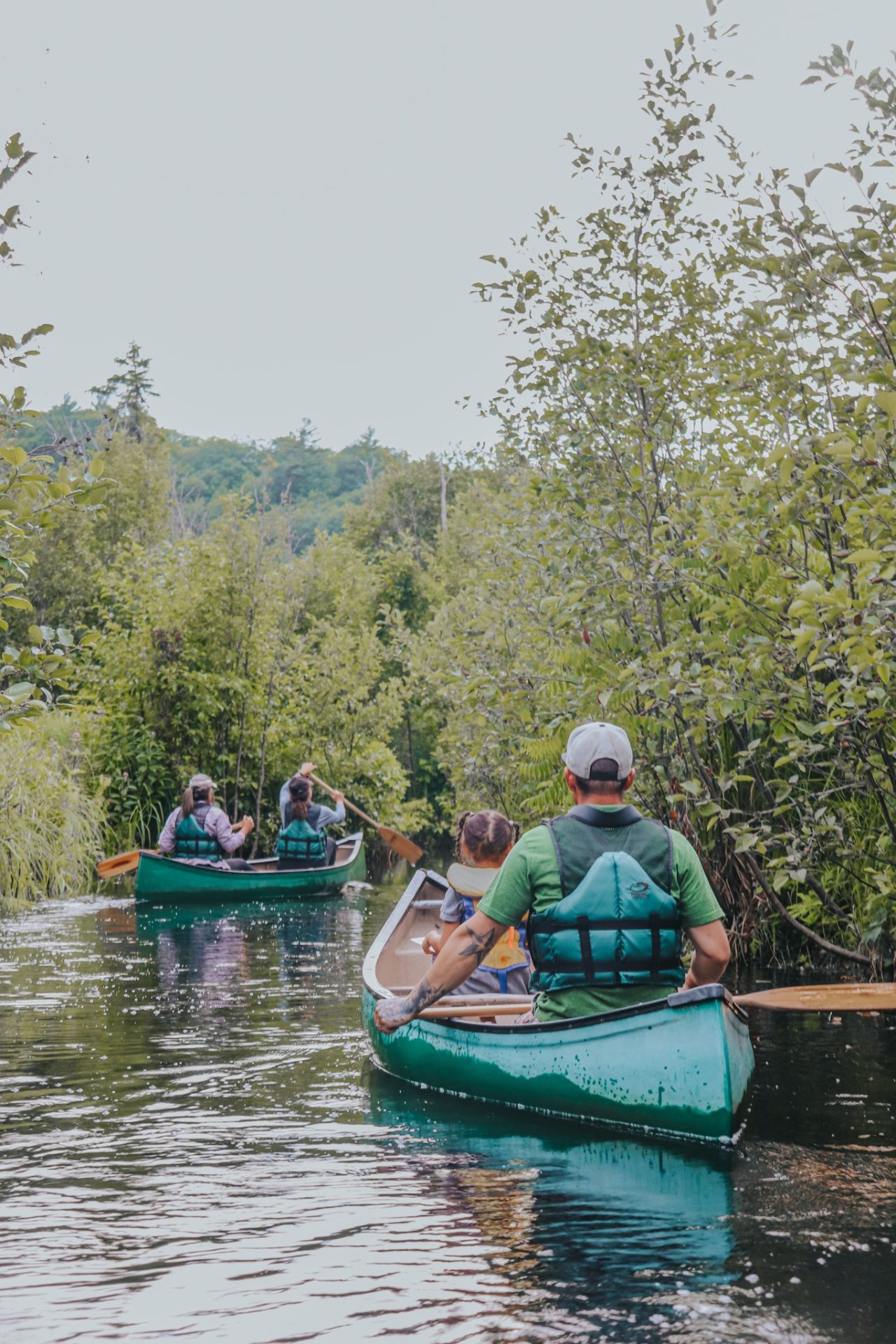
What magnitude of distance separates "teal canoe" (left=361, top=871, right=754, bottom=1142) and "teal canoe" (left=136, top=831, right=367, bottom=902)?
1003 centimetres

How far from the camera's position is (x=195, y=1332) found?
3.61 meters

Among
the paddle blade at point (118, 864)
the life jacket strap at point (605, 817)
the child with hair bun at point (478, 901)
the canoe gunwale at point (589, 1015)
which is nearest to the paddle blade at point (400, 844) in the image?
the paddle blade at point (118, 864)

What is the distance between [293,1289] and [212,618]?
2037 centimetres

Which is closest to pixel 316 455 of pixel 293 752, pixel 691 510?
pixel 293 752

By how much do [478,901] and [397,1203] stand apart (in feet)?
6.92

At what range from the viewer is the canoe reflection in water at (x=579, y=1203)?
3968 millimetres

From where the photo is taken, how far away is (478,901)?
6781 millimetres

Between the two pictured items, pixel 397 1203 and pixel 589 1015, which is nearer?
pixel 397 1203

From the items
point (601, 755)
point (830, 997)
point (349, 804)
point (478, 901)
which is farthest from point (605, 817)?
point (349, 804)

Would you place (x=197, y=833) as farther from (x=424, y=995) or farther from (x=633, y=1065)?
(x=633, y=1065)

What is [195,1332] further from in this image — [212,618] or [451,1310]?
[212,618]

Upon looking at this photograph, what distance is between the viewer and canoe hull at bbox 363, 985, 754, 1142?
17.1ft

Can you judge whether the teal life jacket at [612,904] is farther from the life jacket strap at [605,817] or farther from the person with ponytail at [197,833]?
the person with ponytail at [197,833]

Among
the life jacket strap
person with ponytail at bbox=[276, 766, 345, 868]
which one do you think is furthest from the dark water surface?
person with ponytail at bbox=[276, 766, 345, 868]
